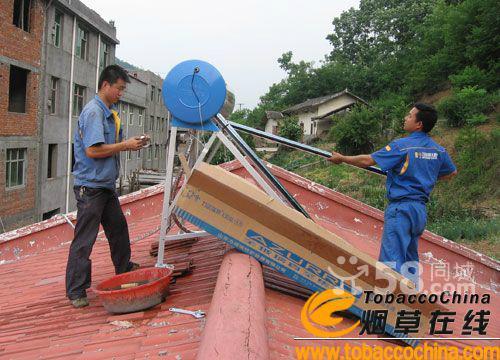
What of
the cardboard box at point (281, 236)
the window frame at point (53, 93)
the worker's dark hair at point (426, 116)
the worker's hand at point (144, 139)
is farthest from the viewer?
the window frame at point (53, 93)

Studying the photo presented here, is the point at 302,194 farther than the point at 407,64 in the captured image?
No

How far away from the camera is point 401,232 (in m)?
3.18

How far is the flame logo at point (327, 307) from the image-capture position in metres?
2.69

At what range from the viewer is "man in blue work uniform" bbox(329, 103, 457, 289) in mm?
3195

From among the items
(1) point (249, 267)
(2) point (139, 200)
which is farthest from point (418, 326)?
(2) point (139, 200)

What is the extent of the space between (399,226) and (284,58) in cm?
5573

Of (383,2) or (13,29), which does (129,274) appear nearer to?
(13,29)

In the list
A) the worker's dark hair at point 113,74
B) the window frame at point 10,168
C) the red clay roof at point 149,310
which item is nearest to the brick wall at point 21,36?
the window frame at point 10,168

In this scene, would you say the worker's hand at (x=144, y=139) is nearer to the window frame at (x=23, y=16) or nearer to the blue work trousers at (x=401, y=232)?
the blue work trousers at (x=401, y=232)

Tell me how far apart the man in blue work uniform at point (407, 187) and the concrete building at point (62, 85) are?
55.1 feet

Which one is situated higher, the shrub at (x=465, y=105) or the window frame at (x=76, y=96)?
the shrub at (x=465, y=105)

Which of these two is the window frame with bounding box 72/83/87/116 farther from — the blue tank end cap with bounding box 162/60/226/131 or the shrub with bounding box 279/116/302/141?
the blue tank end cap with bounding box 162/60/226/131

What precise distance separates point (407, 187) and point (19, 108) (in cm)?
1695

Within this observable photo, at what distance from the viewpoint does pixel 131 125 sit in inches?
1199
